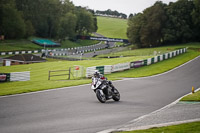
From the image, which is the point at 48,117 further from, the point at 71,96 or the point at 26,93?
the point at 26,93

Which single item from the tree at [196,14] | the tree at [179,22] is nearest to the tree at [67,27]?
the tree at [179,22]

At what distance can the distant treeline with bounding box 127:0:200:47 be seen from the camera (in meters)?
91.3

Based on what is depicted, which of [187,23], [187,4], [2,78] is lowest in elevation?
[2,78]

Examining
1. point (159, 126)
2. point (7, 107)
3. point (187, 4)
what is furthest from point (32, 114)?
point (187, 4)

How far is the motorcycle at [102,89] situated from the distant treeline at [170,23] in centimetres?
7697

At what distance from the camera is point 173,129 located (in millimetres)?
9875

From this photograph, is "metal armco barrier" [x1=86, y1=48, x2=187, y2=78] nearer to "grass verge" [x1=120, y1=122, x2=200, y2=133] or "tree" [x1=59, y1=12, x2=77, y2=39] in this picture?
"grass verge" [x1=120, y1=122, x2=200, y2=133]

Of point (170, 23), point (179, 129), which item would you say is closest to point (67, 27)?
point (170, 23)

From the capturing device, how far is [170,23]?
9306 centimetres

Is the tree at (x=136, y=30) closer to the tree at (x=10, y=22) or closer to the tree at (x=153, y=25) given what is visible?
the tree at (x=153, y=25)

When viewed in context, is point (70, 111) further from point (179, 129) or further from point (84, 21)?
point (84, 21)

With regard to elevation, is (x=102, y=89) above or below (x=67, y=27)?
below

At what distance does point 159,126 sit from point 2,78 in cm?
2717

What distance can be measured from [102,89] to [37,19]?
347 ft
